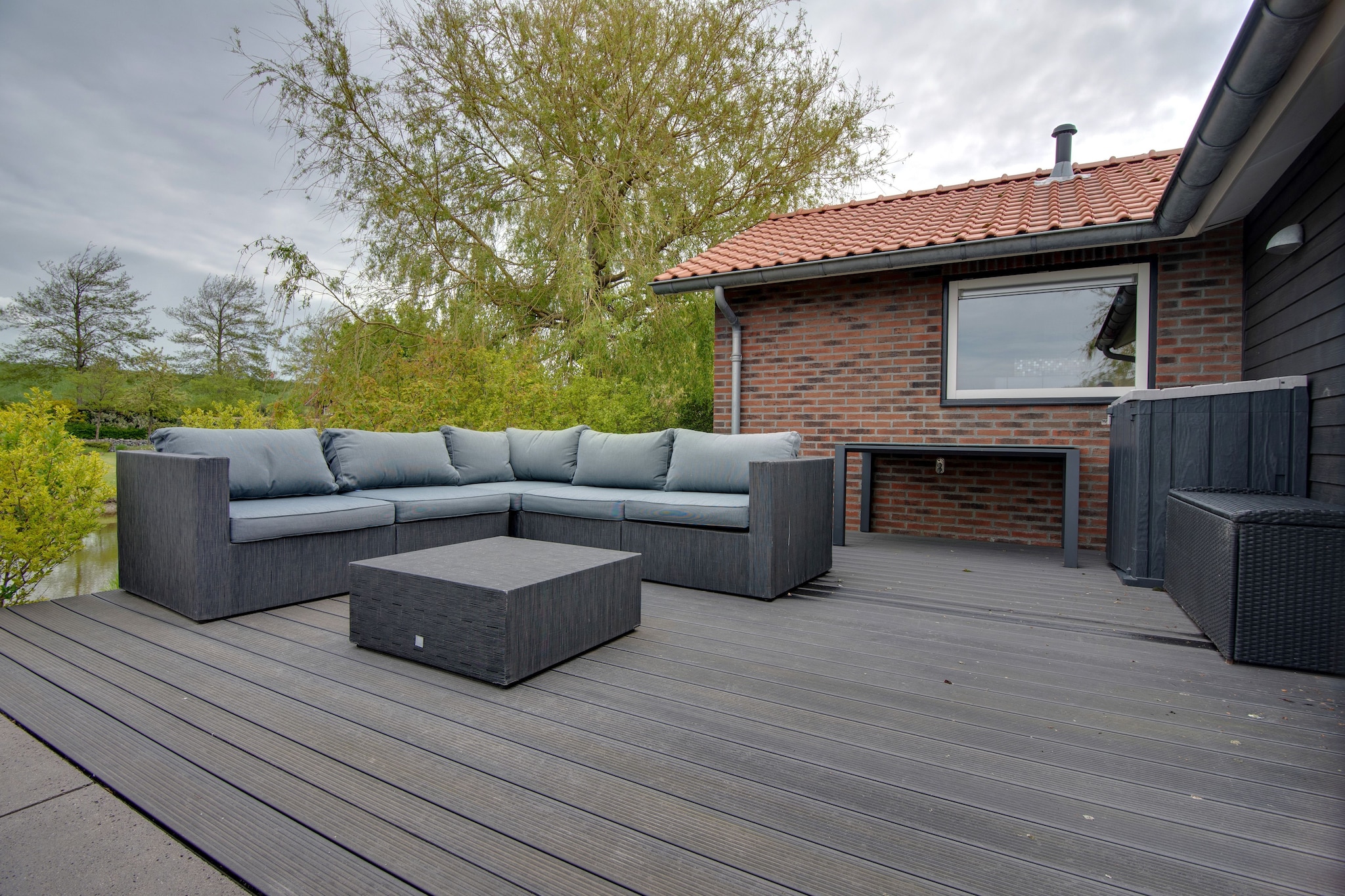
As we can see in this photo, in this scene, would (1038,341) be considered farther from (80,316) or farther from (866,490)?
(80,316)

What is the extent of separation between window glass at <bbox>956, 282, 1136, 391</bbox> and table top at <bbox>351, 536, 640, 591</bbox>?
3463 mm

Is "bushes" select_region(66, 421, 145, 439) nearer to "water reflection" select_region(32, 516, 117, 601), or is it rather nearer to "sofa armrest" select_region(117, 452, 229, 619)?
"water reflection" select_region(32, 516, 117, 601)

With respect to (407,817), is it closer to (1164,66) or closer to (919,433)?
(919,433)

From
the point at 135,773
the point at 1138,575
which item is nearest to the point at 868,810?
the point at 135,773

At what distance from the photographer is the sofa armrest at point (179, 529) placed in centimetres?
267

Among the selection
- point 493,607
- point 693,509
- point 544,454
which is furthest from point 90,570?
point 493,607

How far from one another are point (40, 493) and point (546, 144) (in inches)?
261

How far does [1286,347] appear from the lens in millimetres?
3297

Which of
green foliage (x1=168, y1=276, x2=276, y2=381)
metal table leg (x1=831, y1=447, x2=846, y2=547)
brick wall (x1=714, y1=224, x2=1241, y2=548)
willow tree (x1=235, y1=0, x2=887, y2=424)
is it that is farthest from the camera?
green foliage (x1=168, y1=276, x2=276, y2=381)

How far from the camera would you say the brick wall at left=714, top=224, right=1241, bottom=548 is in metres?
4.23

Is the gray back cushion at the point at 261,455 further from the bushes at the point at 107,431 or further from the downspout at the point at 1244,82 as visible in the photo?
the bushes at the point at 107,431

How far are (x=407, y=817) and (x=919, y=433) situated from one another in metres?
4.46

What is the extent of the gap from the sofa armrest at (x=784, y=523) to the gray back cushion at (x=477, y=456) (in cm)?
212

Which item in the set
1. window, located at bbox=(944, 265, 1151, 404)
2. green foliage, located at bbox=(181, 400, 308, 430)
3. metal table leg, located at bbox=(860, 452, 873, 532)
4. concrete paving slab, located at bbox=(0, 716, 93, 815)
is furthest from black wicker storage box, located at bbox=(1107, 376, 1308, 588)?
green foliage, located at bbox=(181, 400, 308, 430)
